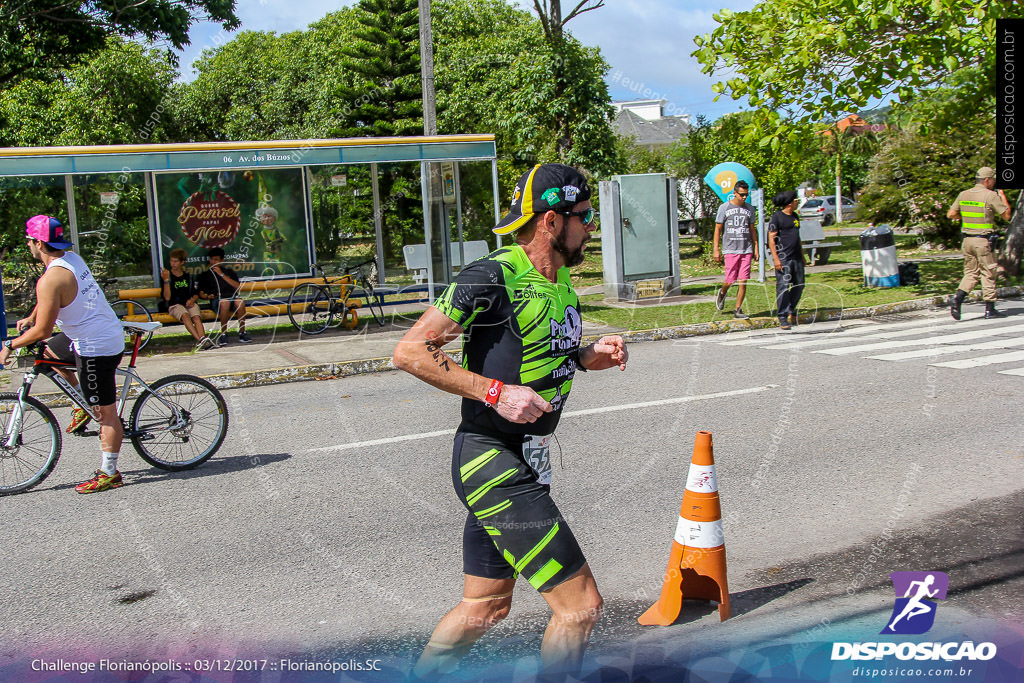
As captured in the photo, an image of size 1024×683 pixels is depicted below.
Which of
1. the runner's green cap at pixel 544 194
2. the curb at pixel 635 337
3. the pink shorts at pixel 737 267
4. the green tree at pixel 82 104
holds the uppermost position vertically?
the green tree at pixel 82 104

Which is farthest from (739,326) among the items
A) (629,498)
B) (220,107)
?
(220,107)

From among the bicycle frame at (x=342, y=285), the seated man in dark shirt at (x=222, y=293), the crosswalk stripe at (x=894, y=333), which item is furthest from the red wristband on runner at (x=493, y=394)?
the bicycle frame at (x=342, y=285)

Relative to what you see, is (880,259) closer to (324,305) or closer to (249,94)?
(324,305)

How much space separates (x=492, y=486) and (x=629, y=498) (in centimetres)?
279

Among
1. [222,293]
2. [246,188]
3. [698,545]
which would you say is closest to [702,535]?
[698,545]

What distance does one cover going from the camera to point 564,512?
528 centimetres

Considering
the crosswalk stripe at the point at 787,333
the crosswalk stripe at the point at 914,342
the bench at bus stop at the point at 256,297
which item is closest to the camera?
the crosswalk stripe at the point at 914,342

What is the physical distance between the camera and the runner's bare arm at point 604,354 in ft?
10.7

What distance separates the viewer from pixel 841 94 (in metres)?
15.1

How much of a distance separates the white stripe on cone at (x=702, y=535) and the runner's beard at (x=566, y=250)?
1.38m

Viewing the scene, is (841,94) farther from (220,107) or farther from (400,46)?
(220,107)

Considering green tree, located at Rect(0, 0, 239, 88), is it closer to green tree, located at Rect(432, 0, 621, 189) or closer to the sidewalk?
the sidewalk

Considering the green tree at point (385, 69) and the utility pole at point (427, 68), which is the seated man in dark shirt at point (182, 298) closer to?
the utility pole at point (427, 68)

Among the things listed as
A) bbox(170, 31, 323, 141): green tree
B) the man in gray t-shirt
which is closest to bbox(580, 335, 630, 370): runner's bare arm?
the man in gray t-shirt
